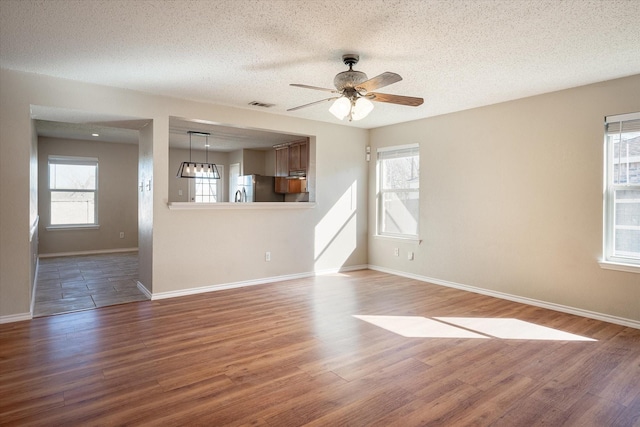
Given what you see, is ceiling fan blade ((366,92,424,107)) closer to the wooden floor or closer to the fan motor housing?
the fan motor housing

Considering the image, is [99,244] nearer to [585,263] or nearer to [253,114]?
[253,114]

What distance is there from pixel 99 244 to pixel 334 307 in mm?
6397

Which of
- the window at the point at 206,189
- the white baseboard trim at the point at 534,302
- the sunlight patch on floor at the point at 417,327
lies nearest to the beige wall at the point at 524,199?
the white baseboard trim at the point at 534,302

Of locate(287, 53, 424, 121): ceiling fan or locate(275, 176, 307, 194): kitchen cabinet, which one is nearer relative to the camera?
locate(287, 53, 424, 121): ceiling fan

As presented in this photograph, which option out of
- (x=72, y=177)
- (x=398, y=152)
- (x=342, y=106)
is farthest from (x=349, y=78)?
(x=72, y=177)

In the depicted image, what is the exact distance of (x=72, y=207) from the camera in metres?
7.90

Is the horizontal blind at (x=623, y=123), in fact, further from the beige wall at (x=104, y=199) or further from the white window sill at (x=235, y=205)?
the beige wall at (x=104, y=199)

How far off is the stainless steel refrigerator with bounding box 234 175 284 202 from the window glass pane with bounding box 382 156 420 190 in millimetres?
2453

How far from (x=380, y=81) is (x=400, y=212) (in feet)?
11.5

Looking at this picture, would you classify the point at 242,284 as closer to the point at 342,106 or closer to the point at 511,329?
the point at 342,106

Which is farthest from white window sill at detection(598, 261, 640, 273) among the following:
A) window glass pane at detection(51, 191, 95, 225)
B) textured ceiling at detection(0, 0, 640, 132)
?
window glass pane at detection(51, 191, 95, 225)

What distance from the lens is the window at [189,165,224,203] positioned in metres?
9.41

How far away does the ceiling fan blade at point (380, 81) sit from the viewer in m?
2.65

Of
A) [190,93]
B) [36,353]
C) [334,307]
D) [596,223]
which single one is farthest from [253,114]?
[596,223]
